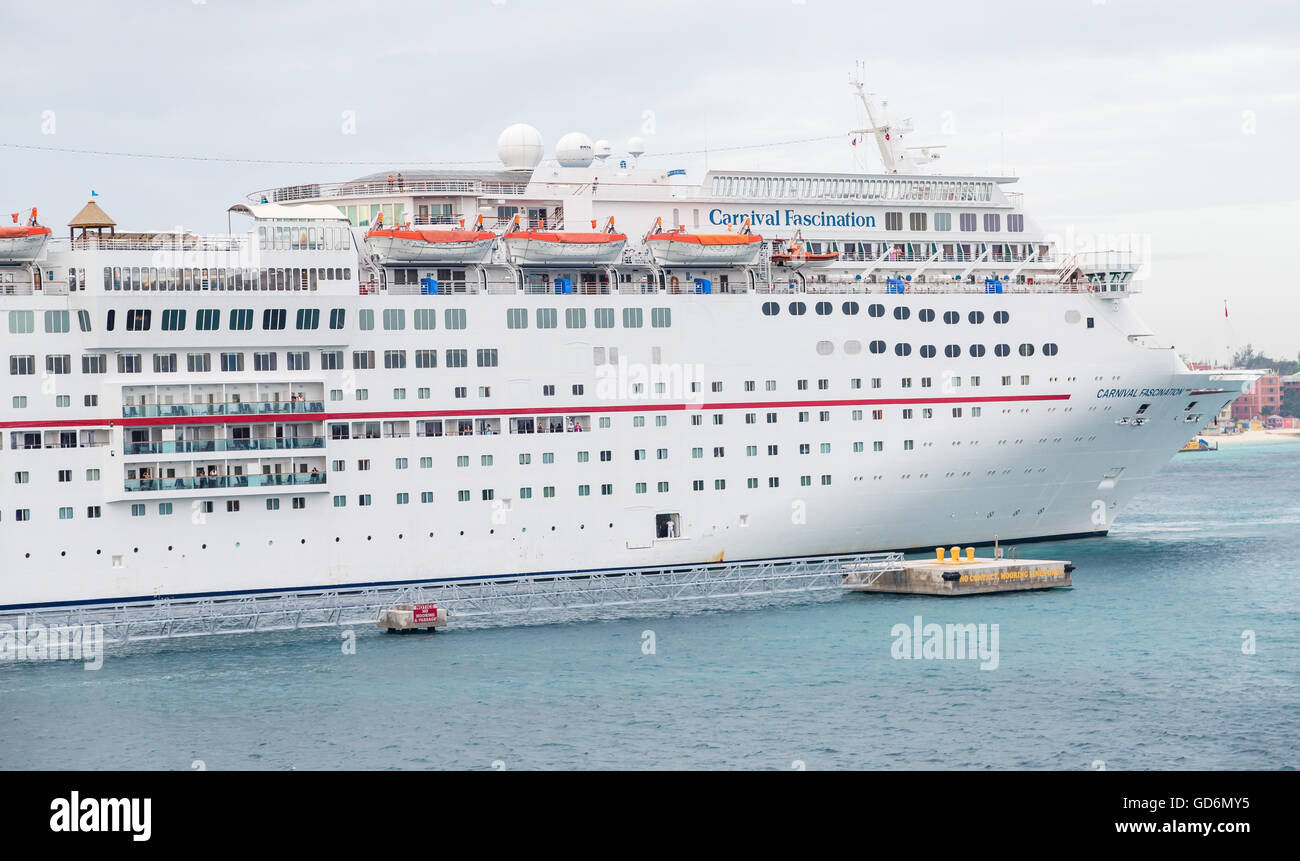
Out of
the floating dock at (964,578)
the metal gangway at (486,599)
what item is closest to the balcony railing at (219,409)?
the metal gangway at (486,599)

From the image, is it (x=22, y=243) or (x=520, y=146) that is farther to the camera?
(x=520, y=146)

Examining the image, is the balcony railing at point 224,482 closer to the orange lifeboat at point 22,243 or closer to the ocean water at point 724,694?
the ocean water at point 724,694

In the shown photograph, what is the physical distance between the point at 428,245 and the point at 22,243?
38.4ft

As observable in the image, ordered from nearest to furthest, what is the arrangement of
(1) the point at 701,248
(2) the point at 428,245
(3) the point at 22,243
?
(3) the point at 22,243 → (2) the point at 428,245 → (1) the point at 701,248

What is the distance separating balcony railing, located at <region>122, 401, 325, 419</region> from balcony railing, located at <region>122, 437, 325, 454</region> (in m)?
0.78

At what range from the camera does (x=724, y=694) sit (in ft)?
124

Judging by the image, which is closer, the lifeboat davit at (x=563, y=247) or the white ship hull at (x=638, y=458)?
the white ship hull at (x=638, y=458)

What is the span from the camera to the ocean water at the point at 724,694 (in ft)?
108

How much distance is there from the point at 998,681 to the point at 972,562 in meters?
14.1

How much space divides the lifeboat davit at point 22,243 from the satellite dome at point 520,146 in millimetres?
16049

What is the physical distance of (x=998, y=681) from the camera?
3903 cm

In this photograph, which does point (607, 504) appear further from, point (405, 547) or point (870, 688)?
point (870, 688)

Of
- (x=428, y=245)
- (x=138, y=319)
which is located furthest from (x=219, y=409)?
(x=428, y=245)

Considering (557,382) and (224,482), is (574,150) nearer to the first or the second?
(557,382)
